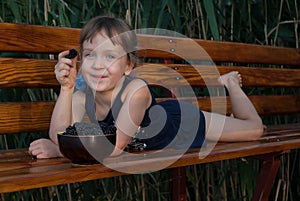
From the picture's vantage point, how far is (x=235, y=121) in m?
1.86

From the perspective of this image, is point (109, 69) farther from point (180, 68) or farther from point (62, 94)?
point (180, 68)

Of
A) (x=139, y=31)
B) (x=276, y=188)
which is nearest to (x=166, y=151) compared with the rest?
(x=139, y=31)

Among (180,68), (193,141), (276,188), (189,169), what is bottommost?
(276,188)

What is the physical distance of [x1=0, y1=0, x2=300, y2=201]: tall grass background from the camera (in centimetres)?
173

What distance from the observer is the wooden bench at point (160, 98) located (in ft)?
3.80

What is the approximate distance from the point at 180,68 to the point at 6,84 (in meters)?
0.68

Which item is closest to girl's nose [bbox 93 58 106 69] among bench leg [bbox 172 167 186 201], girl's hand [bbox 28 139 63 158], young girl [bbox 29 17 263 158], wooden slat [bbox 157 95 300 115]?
young girl [bbox 29 17 263 158]

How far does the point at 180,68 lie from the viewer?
79.0 inches

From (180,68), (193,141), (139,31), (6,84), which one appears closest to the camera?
(6,84)

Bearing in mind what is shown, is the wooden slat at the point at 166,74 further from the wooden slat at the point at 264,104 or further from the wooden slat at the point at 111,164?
the wooden slat at the point at 111,164

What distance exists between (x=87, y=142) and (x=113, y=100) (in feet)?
1.25

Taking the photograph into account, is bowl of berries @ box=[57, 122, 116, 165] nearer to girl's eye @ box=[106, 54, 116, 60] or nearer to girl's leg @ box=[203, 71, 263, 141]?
girl's eye @ box=[106, 54, 116, 60]

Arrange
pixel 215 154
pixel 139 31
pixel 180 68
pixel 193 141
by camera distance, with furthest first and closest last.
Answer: pixel 180 68
pixel 139 31
pixel 193 141
pixel 215 154

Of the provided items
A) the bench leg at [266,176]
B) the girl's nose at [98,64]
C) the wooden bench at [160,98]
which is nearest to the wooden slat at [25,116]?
the wooden bench at [160,98]
